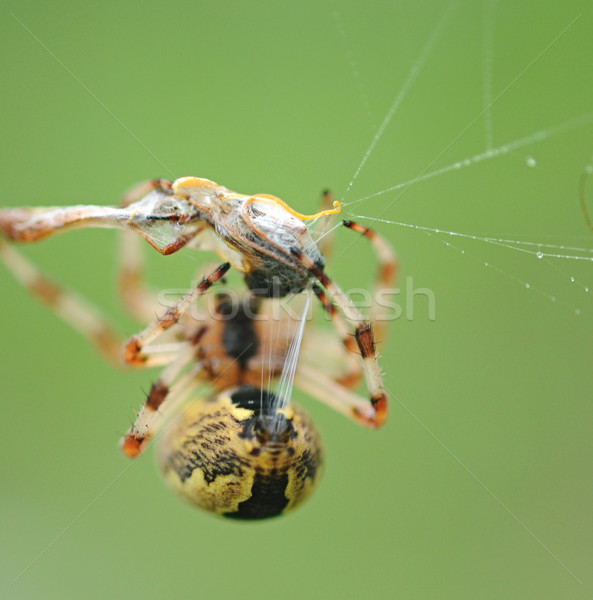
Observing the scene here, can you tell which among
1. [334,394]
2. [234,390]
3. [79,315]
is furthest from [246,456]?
[79,315]

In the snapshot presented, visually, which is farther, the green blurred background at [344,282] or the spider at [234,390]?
the green blurred background at [344,282]

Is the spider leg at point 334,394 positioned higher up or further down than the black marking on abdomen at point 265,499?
higher up

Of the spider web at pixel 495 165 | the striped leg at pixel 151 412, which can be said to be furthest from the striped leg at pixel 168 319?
the spider web at pixel 495 165

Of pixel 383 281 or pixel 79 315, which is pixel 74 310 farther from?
pixel 383 281

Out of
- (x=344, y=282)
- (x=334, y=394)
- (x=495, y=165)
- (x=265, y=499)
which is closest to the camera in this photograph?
(x=265, y=499)

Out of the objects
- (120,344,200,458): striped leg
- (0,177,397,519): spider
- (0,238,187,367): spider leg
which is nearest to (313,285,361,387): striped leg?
(0,177,397,519): spider

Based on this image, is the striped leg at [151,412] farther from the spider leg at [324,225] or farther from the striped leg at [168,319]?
the spider leg at [324,225]
